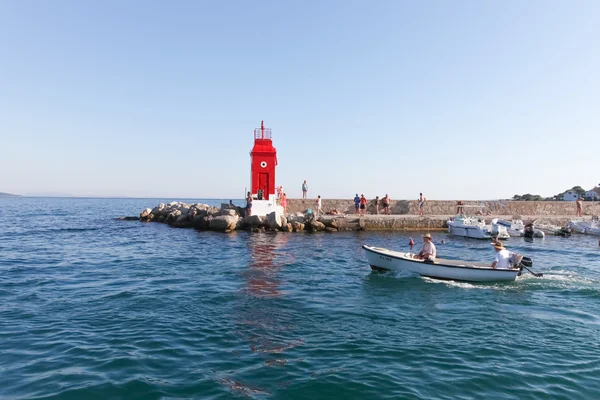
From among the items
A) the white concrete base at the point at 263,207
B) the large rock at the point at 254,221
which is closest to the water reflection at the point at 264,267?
the large rock at the point at 254,221

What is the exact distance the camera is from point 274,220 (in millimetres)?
27656

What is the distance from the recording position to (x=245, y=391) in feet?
19.1

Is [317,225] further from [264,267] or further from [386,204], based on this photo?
[264,267]

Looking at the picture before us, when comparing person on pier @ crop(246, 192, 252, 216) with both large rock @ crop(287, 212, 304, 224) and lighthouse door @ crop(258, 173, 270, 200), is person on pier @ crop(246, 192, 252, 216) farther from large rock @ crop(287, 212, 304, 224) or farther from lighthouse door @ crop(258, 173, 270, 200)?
large rock @ crop(287, 212, 304, 224)

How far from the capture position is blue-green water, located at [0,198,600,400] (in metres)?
6.11

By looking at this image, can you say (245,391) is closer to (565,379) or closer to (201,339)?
(201,339)

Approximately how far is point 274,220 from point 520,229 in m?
16.6

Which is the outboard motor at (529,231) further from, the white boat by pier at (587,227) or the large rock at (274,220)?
the large rock at (274,220)

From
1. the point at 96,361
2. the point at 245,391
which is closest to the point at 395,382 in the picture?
the point at 245,391

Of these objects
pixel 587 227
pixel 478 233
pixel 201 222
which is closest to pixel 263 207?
pixel 201 222

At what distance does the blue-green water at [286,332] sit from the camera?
6.11 meters

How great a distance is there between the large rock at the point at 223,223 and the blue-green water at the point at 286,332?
11.0 meters

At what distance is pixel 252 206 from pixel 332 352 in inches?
871

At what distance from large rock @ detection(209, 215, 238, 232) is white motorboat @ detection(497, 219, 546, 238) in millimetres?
18445
